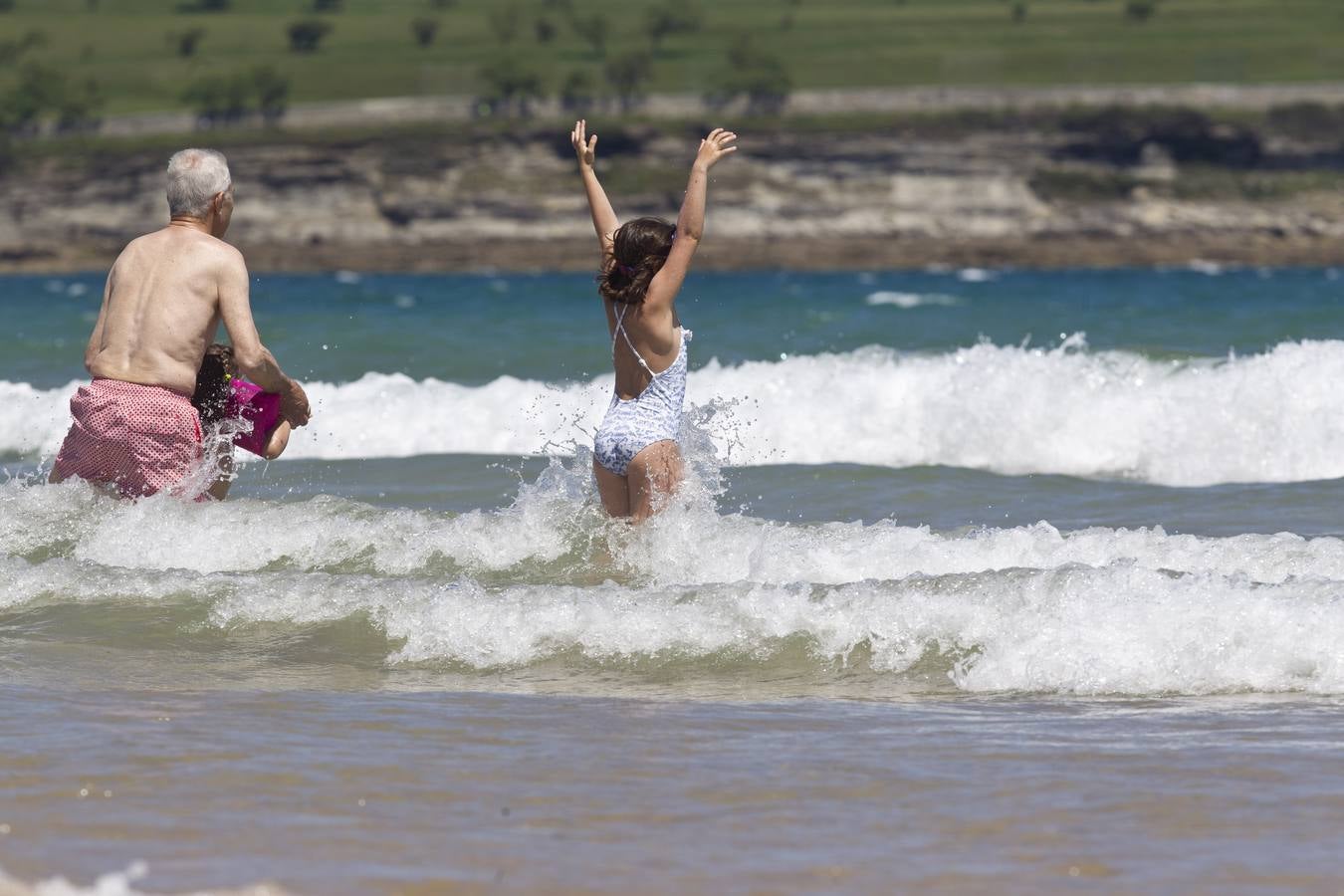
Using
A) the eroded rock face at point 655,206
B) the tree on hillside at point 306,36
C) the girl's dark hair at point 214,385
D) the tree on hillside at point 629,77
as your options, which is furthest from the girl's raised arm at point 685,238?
the tree on hillside at point 306,36

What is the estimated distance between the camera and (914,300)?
1230 inches

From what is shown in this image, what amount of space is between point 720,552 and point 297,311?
2566 cm

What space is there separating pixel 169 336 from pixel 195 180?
0.56m

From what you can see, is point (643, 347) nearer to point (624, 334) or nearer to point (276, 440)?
point (624, 334)

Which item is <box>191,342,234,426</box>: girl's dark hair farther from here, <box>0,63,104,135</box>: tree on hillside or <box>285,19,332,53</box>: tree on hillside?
<box>285,19,332,53</box>: tree on hillside

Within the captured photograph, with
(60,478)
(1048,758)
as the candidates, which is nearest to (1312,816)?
(1048,758)

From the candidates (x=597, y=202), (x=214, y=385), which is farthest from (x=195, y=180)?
(x=597, y=202)

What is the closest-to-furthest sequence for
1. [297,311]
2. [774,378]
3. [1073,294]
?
[774,378] < [297,311] < [1073,294]

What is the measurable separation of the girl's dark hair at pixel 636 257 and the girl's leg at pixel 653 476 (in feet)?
1.79

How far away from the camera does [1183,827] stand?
3.66 metres

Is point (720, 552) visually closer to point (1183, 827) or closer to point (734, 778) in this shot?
point (734, 778)

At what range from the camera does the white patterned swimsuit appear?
608 centimetres

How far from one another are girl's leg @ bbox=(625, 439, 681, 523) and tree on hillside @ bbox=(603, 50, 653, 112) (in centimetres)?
6613

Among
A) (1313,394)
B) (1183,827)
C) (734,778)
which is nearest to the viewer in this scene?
(1183,827)
